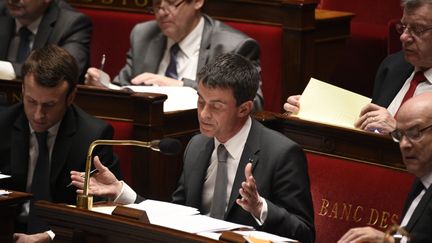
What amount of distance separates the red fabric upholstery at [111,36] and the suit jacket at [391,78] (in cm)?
181

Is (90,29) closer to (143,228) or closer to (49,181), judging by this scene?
(49,181)

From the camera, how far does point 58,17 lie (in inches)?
214

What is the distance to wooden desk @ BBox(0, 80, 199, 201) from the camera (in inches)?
171

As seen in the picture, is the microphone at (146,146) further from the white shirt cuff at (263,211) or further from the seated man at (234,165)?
the white shirt cuff at (263,211)

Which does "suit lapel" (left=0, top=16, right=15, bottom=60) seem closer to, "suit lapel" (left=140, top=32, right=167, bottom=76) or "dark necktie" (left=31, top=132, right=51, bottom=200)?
"suit lapel" (left=140, top=32, right=167, bottom=76)

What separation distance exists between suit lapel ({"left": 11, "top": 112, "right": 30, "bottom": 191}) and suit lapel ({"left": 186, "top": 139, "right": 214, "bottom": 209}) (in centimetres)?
71

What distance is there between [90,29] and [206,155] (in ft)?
6.46

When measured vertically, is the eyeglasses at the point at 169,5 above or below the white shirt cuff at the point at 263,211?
above

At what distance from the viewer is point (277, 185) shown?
3535 millimetres

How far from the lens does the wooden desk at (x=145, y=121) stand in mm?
4344

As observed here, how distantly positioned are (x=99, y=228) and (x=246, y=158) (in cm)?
70

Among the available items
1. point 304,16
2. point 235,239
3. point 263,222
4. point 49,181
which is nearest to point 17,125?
point 49,181

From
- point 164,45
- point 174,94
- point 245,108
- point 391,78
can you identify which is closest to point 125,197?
point 245,108

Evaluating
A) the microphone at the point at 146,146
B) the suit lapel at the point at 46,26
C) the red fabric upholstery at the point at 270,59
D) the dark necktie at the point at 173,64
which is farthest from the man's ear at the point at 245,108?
the suit lapel at the point at 46,26
